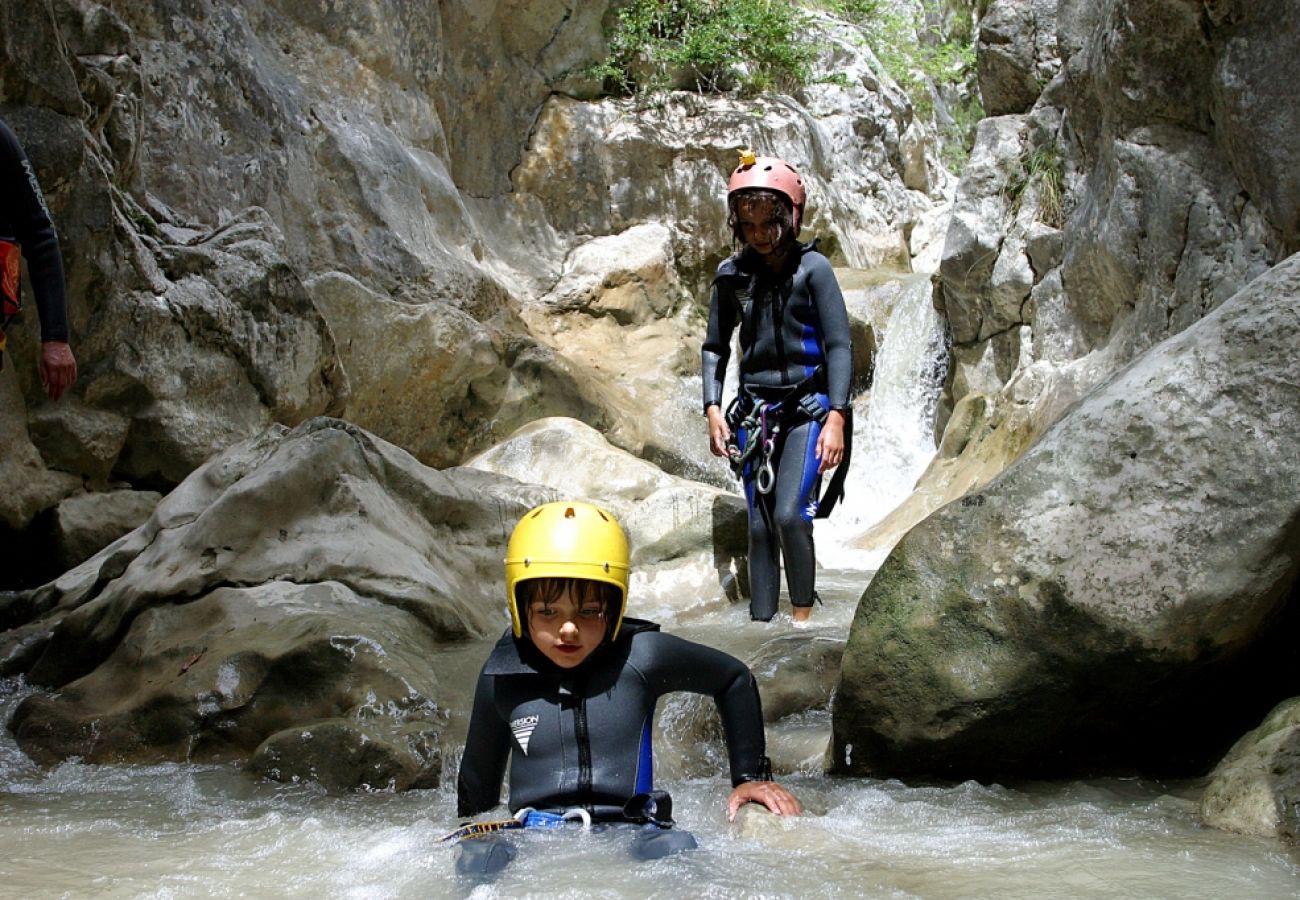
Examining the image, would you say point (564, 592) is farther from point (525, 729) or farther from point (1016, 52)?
point (1016, 52)

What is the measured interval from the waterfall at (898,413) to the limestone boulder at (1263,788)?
836cm

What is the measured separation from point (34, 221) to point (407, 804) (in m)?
2.31

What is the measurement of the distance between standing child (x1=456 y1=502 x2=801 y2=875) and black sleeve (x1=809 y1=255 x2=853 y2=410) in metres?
2.05

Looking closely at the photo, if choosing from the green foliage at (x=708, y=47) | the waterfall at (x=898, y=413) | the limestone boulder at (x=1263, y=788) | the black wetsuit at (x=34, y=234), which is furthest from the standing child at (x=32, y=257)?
the green foliage at (x=708, y=47)

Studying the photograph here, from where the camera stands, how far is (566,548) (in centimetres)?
248

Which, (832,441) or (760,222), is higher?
(760,222)

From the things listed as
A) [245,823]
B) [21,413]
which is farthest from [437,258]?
[245,823]

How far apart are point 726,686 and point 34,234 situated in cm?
280

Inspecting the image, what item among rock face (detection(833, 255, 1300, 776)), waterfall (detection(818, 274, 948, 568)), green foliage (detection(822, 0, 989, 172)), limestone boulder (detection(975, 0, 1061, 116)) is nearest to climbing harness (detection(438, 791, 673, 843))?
rock face (detection(833, 255, 1300, 776))

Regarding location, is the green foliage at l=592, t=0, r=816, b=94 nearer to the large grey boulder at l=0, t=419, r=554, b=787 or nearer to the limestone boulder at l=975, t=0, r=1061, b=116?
the limestone boulder at l=975, t=0, r=1061, b=116

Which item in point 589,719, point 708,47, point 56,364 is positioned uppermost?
point 708,47

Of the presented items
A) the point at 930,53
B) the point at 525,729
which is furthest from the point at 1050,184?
the point at 930,53

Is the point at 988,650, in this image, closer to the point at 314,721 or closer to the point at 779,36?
the point at 314,721

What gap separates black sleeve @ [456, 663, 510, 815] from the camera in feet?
8.68
